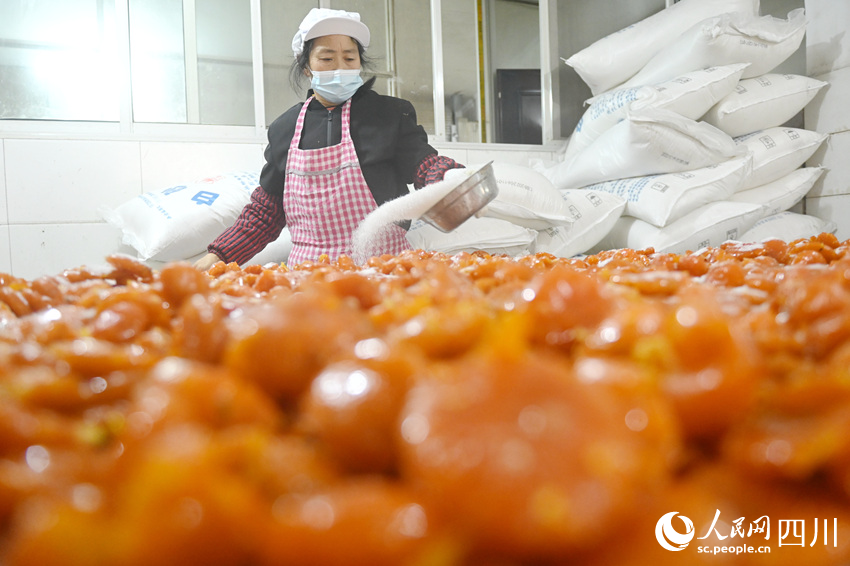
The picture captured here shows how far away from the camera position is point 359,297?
37 centimetres

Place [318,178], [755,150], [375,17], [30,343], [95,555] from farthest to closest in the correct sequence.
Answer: [375,17] → [755,150] → [318,178] → [30,343] → [95,555]

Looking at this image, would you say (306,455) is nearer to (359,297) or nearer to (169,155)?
(359,297)

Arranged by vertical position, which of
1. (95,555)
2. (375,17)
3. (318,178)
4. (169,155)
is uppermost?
(375,17)

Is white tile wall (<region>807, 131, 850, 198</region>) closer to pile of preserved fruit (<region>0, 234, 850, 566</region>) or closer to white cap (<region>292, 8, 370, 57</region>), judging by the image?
Result: white cap (<region>292, 8, 370, 57</region>)

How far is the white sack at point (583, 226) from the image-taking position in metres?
2.51

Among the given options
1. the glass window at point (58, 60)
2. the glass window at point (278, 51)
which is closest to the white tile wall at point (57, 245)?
the glass window at point (58, 60)

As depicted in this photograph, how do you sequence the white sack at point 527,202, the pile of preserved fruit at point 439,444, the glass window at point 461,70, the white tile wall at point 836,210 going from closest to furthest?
the pile of preserved fruit at point 439,444 < the white sack at point 527,202 < the white tile wall at point 836,210 < the glass window at point 461,70

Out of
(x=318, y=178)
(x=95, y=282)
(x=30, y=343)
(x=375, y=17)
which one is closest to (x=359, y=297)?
(x=30, y=343)

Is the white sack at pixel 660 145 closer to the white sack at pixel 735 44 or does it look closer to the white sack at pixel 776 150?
the white sack at pixel 776 150

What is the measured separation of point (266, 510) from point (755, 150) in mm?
3030

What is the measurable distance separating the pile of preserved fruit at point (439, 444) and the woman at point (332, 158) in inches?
73.9

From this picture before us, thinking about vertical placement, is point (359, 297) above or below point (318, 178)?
below

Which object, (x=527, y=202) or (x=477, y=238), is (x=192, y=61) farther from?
(x=527, y=202)

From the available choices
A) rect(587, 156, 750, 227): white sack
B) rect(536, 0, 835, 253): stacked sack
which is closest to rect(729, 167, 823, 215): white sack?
rect(536, 0, 835, 253): stacked sack
